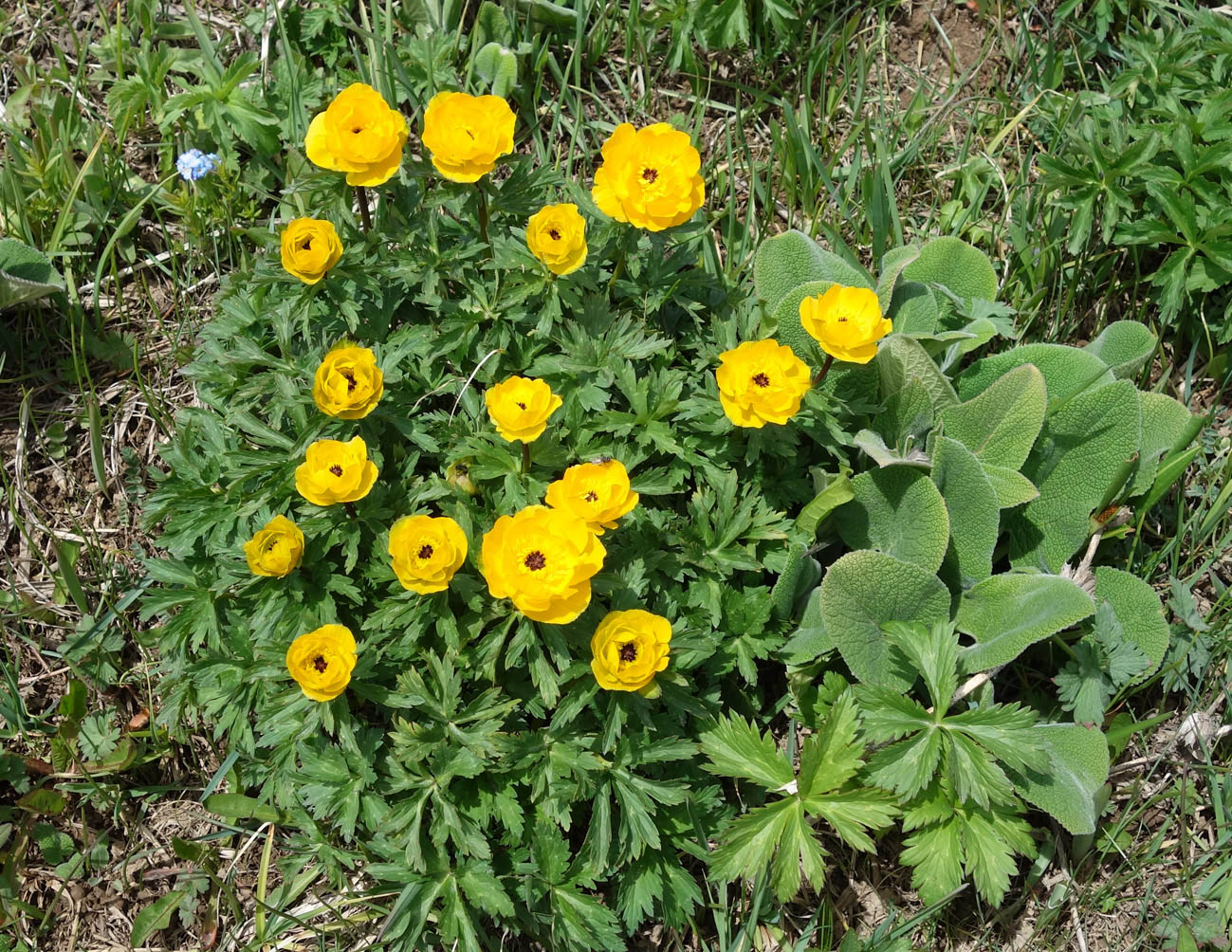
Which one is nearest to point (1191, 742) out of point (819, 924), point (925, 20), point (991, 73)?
point (819, 924)

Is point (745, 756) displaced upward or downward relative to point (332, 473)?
downward

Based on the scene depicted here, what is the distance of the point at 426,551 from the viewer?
2.12 meters

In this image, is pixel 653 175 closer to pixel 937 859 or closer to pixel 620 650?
pixel 620 650

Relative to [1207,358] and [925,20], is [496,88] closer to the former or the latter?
[925,20]

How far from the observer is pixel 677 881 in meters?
2.40

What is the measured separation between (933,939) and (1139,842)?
601 millimetres

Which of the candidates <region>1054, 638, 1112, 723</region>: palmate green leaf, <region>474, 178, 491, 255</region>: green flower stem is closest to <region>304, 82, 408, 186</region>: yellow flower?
<region>474, 178, 491, 255</region>: green flower stem

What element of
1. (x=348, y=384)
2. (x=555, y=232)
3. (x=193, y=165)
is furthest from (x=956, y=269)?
(x=193, y=165)

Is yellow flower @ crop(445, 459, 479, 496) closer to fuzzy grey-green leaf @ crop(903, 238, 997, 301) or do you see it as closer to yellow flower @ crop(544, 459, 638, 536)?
yellow flower @ crop(544, 459, 638, 536)

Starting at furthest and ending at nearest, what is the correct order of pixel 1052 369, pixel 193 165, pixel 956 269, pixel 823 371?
pixel 193 165, pixel 956 269, pixel 1052 369, pixel 823 371

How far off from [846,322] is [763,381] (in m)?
0.26

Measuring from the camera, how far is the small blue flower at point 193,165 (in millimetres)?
3152

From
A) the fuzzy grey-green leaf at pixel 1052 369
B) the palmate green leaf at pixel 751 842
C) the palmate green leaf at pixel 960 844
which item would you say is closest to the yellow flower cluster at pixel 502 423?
the palmate green leaf at pixel 751 842

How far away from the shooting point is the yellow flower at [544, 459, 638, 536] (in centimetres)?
206
